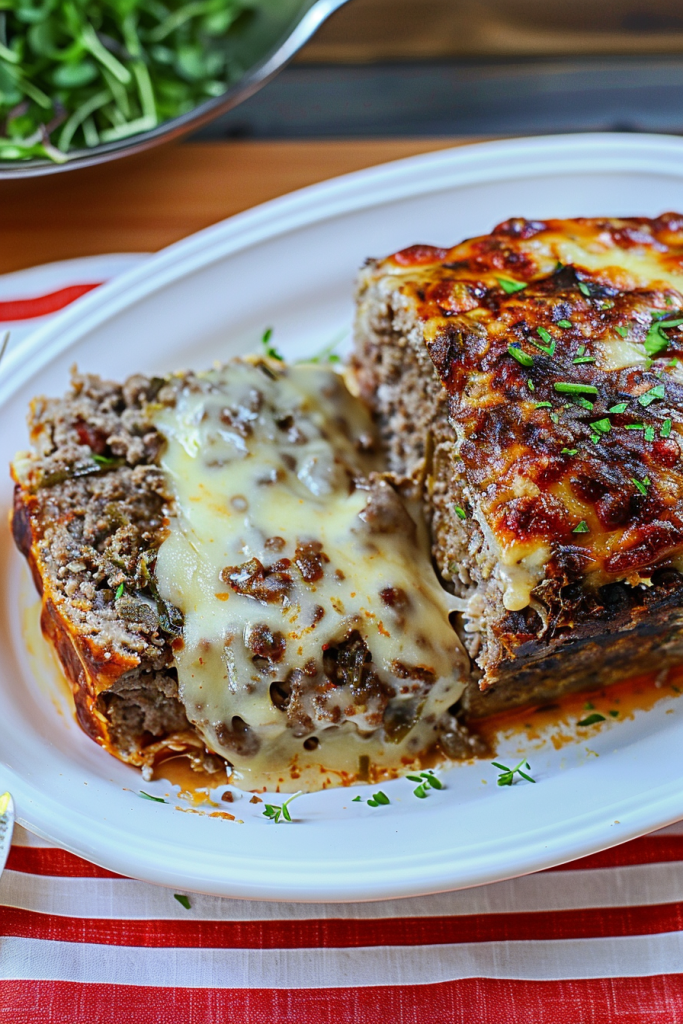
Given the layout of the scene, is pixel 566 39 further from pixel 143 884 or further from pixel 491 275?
pixel 143 884

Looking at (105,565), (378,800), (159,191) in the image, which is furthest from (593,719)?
(159,191)

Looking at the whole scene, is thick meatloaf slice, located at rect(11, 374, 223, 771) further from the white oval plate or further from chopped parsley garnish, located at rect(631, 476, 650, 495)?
chopped parsley garnish, located at rect(631, 476, 650, 495)

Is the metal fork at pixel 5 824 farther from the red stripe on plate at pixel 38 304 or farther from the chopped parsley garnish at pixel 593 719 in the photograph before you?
the red stripe on plate at pixel 38 304

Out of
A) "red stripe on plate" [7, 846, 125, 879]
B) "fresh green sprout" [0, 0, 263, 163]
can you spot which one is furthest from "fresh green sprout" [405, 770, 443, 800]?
"fresh green sprout" [0, 0, 263, 163]

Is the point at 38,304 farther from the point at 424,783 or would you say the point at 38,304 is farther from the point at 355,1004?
the point at 355,1004

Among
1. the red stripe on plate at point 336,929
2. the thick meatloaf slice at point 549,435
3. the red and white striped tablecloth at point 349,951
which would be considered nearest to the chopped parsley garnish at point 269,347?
the thick meatloaf slice at point 549,435

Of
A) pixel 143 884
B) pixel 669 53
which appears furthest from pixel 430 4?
pixel 143 884
